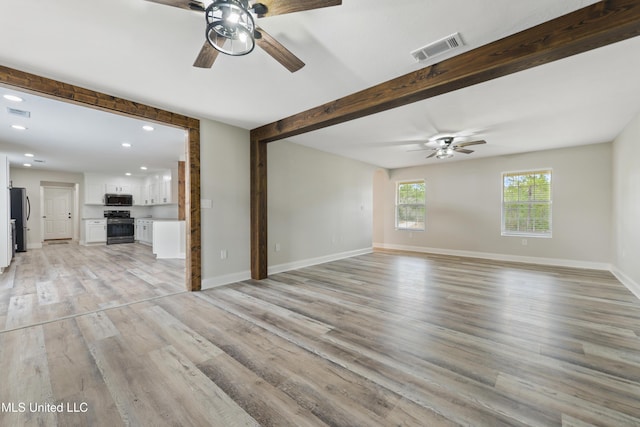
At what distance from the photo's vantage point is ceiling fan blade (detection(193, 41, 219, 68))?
181 cm

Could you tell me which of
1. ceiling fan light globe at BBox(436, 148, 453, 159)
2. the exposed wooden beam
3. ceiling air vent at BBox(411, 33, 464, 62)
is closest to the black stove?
the exposed wooden beam

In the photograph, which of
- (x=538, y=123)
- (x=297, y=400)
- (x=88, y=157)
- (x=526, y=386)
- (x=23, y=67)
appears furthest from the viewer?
(x=88, y=157)

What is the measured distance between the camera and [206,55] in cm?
189

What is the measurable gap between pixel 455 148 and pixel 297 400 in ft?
16.3

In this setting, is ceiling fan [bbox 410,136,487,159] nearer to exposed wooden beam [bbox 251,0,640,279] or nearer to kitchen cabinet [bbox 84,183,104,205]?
exposed wooden beam [bbox 251,0,640,279]

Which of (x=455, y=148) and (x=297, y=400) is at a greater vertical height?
(x=455, y=148)

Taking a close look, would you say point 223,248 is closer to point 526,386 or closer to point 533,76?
point 526,386

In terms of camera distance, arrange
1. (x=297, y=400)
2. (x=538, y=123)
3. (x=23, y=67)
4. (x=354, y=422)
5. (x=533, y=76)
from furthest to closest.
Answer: (x=538, y=123) < (x=533, y=76) < (x=23, y=67) < (x=297, y=400) < (x=354, y=422)

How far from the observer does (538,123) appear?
13.1 feet

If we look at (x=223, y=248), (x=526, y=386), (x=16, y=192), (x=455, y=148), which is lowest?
(x=526, y=386)

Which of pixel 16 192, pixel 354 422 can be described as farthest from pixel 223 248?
pixel 16 192

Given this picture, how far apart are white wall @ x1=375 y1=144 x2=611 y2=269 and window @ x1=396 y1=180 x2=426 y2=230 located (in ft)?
0.59

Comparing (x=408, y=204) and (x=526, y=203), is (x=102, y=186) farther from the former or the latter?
(x=526, y=203)

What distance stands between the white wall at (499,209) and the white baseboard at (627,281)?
54 centimetres
